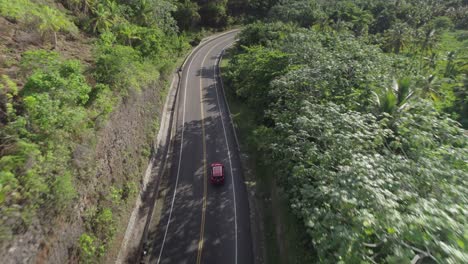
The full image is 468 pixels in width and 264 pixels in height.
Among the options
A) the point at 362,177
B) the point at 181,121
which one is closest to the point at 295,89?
the point at 362,177

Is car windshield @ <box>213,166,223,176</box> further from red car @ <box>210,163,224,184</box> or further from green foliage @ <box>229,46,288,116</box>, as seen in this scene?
green foliage @ <box>229,46,288,116</box>

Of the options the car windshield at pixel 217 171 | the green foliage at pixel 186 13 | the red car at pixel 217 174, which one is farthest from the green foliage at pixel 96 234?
the green foliage at pixel 186 13

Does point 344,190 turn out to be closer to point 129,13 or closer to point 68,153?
point 68,153

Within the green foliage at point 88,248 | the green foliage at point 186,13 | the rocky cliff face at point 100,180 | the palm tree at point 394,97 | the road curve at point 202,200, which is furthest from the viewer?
the green foliage at point 186,13

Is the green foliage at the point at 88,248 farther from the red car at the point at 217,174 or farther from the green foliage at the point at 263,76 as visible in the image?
the green foliage at the point at 263,76

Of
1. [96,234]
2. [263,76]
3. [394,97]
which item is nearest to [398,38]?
[263,76]

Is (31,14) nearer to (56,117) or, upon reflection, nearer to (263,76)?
(56,117)
